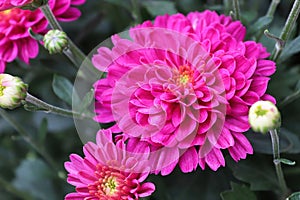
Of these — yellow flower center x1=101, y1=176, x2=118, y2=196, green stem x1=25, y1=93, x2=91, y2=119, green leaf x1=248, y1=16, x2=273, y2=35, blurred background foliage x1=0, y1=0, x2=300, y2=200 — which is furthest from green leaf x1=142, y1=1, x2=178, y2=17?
yellow flower center x1=101, y1=176, x2=118, y2=196

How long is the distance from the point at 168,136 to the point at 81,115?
18 cm

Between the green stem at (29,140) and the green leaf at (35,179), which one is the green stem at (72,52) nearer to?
the green stem at (29,140)

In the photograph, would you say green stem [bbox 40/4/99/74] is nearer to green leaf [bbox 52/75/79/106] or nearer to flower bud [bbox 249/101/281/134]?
green leaf [bbox 52/75/79/106]

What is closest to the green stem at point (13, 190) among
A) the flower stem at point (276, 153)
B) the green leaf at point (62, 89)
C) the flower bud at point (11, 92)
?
the green leaf at point (62, 89)

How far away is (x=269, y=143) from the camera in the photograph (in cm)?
80

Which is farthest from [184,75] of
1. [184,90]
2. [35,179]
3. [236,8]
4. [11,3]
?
[35,179]

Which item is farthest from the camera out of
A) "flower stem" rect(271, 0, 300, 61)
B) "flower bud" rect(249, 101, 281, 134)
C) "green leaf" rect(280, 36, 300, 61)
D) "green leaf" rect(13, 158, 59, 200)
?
"green leaf" rect(13, 158, 59, 200)

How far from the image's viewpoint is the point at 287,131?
2.75ft

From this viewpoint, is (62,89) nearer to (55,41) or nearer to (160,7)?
(55,41)

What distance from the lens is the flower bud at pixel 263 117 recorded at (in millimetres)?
578

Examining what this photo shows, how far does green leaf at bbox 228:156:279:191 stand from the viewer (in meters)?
0.79

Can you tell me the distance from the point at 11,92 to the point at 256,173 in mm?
391

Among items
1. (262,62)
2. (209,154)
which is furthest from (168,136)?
(262,62)

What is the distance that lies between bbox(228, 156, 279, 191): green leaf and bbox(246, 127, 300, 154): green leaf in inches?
1.6
